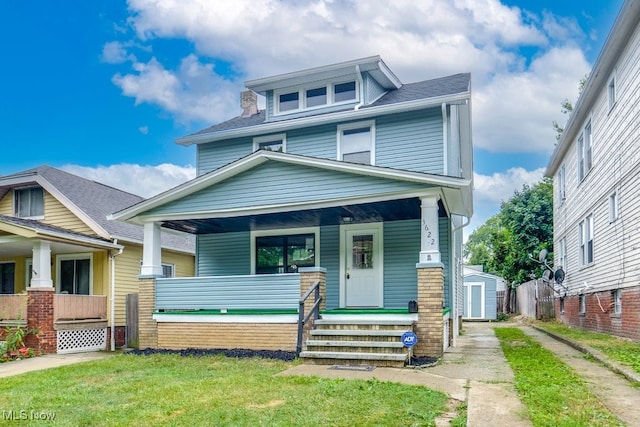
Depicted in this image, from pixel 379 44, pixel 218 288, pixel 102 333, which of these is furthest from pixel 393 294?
pixel 379 44

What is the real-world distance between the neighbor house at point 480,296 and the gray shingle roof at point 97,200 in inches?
583

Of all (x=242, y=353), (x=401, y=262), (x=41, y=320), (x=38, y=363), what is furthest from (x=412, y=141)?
(x=41, y=320)

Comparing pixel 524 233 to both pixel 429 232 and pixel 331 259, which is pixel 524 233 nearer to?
pixel 331 259

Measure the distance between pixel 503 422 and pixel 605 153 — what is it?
35.0ft

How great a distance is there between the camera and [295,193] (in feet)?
35.5


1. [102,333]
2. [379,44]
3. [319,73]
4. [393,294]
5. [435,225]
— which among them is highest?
[379,44]

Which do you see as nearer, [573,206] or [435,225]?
[435,225]

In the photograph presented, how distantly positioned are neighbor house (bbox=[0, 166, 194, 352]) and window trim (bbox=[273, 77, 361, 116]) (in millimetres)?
4547

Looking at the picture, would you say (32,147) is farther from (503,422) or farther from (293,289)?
(503,422)

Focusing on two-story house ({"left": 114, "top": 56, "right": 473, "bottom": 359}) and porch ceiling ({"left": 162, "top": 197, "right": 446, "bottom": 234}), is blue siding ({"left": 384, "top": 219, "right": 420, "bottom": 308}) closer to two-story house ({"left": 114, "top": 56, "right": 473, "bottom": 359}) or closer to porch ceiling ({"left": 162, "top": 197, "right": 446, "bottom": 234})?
two-story house ({"left": 114, "top": 56, "right": 473, "bottom": 359})

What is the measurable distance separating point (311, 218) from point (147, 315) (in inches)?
164

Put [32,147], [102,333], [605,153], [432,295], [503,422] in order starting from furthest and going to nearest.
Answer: [32,147]
[102,333]
[605,153]
[432,295]
[503,422]

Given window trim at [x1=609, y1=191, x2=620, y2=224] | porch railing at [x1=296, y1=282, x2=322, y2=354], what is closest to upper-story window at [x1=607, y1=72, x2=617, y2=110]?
window trim at [x1=609, y1=191, x2=620, y2=224]

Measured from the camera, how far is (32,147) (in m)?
25.7
